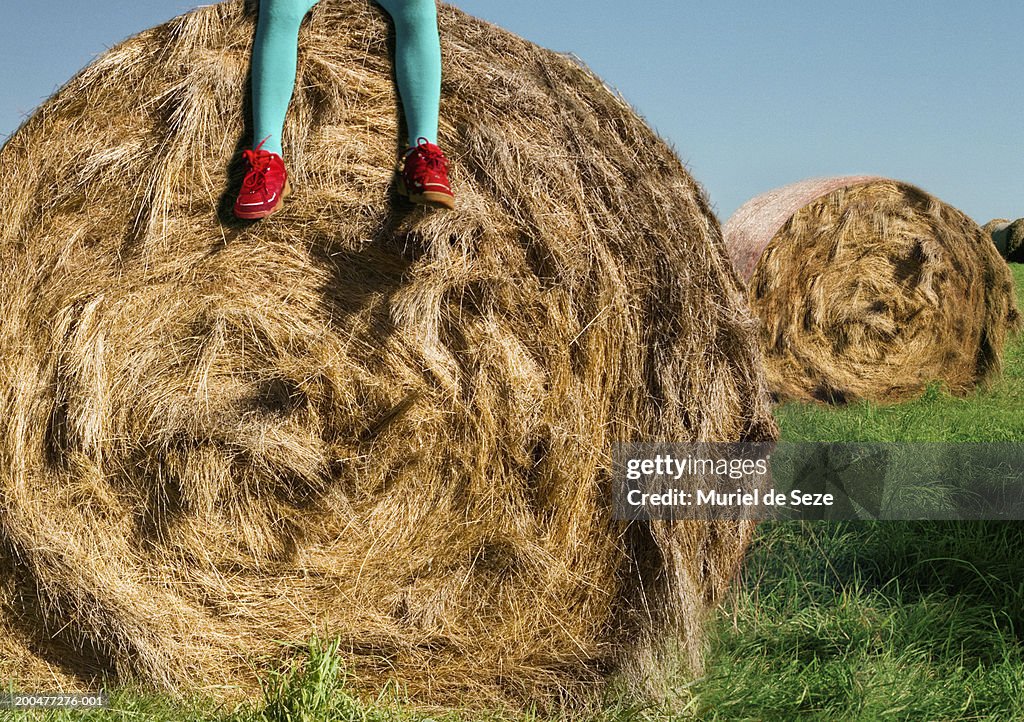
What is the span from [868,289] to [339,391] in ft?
16.1

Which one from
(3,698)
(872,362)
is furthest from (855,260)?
(3,698)

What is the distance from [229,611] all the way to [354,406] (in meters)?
0.72

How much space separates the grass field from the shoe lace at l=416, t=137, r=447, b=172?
1389 mm

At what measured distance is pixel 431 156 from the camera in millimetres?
2648

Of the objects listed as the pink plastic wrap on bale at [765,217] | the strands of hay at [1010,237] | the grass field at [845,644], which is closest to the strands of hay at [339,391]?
the grass field at [845,644]

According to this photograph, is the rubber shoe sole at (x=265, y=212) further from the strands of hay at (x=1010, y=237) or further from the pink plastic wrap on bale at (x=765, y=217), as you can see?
the strands of hay at (x=1010, y=237)

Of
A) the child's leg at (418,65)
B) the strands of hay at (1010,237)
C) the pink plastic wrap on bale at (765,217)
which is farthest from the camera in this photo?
the strands of hay at (1010,237)

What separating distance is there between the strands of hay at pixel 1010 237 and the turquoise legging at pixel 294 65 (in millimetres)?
16298

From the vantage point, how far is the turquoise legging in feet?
8.86

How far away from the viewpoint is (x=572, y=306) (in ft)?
9.04

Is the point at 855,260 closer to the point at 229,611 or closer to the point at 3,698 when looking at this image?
the point at 229,611

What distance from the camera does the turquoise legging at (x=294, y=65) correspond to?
2699mm
